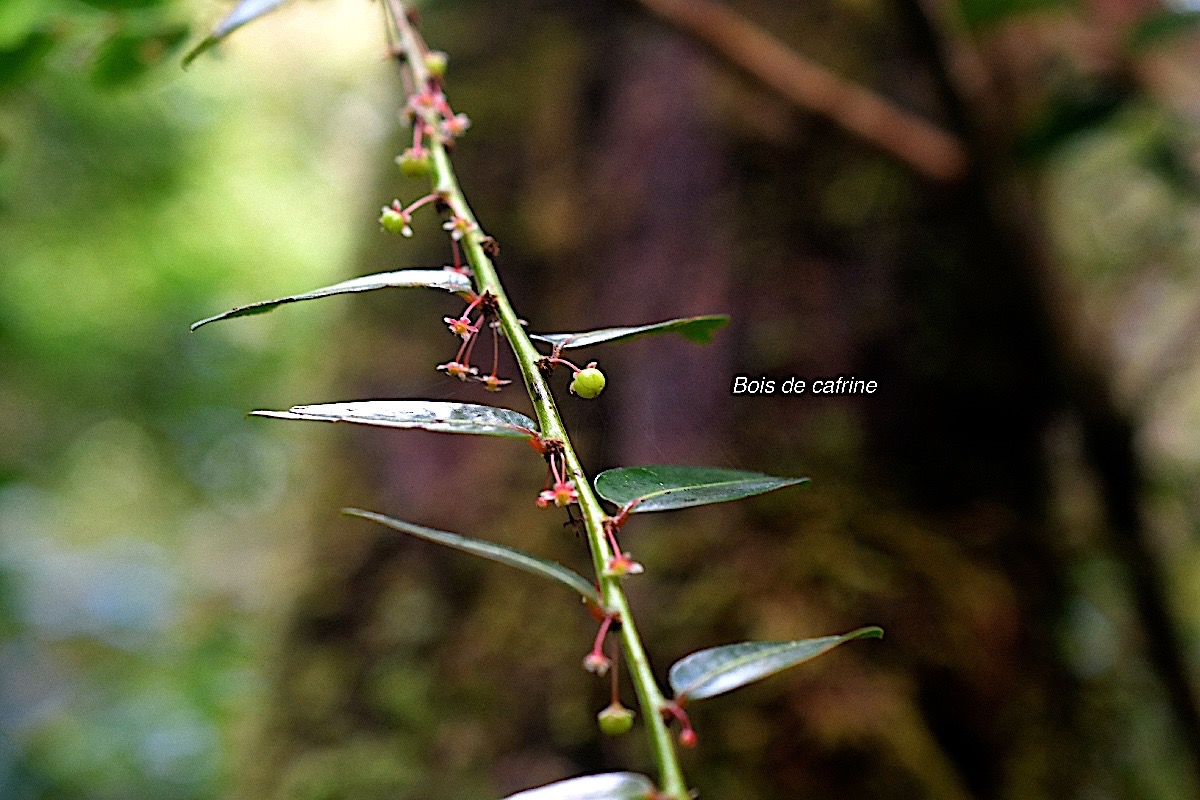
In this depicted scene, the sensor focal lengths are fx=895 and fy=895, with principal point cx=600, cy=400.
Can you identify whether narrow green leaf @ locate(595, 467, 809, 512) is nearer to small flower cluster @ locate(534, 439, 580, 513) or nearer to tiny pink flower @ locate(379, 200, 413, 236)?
small flower cluster @ locate(534, 439, 580, 513)

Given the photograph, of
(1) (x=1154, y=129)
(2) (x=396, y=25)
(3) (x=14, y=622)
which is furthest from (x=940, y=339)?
(3) (x=14, y=622)

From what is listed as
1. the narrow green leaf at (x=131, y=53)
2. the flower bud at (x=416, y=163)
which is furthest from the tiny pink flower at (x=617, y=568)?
the narrow green leaf at (x=131, y=53)

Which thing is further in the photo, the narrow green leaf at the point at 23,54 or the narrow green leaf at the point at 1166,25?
the narrow green leaf at the point at 1166,25

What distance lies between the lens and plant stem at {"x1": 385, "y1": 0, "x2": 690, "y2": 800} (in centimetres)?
25

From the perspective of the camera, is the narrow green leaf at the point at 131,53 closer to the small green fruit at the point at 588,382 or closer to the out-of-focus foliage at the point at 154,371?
the small green fruit at the point at 588,382

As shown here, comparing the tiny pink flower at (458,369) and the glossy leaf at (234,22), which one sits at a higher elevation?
the glossy leaf at (234,22)

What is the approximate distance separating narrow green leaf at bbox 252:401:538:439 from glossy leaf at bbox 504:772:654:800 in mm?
116

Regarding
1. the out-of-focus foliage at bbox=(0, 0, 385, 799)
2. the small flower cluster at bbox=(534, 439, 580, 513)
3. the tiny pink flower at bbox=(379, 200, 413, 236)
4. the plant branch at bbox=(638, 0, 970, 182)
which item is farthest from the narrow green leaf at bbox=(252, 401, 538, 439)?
the out-of-focus foliage at bbox=(0, 0, 385, 799)

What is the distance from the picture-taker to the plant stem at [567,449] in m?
0.25

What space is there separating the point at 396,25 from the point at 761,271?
0.82m

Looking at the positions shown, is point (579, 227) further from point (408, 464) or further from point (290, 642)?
point (290, 642)

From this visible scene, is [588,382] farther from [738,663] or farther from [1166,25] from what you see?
[1166,25]

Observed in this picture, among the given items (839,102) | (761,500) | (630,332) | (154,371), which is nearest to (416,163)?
(630,332)

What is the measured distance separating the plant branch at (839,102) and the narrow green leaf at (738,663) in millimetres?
940
